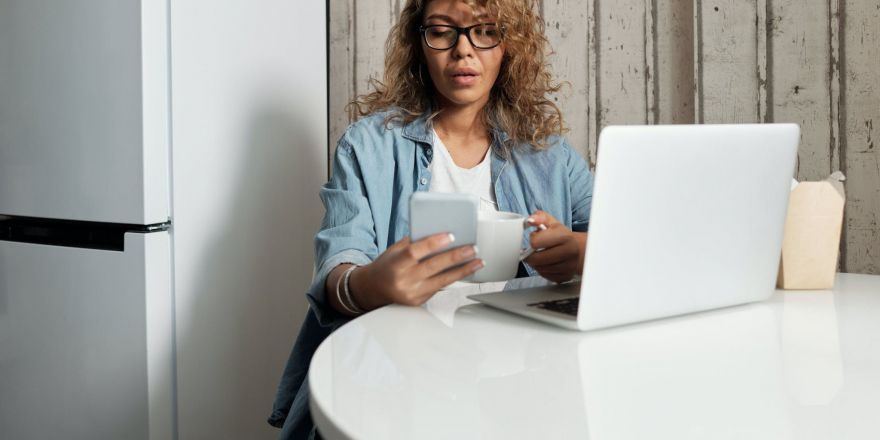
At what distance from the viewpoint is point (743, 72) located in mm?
1878

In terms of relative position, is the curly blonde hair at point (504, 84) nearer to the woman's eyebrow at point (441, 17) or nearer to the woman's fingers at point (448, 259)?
the woman's eyebrow at point (441, 17)

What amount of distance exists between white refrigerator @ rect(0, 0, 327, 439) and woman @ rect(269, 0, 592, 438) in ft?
1.08

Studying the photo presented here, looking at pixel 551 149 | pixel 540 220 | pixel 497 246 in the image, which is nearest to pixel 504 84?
pixel 551 149

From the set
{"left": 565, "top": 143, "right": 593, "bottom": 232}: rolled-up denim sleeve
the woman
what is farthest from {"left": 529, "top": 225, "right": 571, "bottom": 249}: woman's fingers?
{"left": 565, "top": 143, "right": 593, "bottom": 232}: rolled-up denim sleeve

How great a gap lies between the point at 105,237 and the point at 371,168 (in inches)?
25.1

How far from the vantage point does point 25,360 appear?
1.84 meters

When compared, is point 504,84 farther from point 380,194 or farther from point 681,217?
point 681,217

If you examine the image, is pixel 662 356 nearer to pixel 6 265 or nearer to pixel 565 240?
pixel 565 240

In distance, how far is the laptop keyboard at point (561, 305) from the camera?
3.01 feet

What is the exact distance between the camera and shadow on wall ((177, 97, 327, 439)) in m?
1.80

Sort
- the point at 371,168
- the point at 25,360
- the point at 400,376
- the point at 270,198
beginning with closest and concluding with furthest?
1. the point at 400,376
2. the point at 371,168
3. the point at 25,360
4. the point at 270,198

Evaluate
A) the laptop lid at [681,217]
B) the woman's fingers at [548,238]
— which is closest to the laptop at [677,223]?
the laptop lid at [681,217]

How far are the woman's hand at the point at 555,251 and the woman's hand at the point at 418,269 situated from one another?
16cm

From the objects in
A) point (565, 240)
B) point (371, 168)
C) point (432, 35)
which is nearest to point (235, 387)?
point (371, 168)
